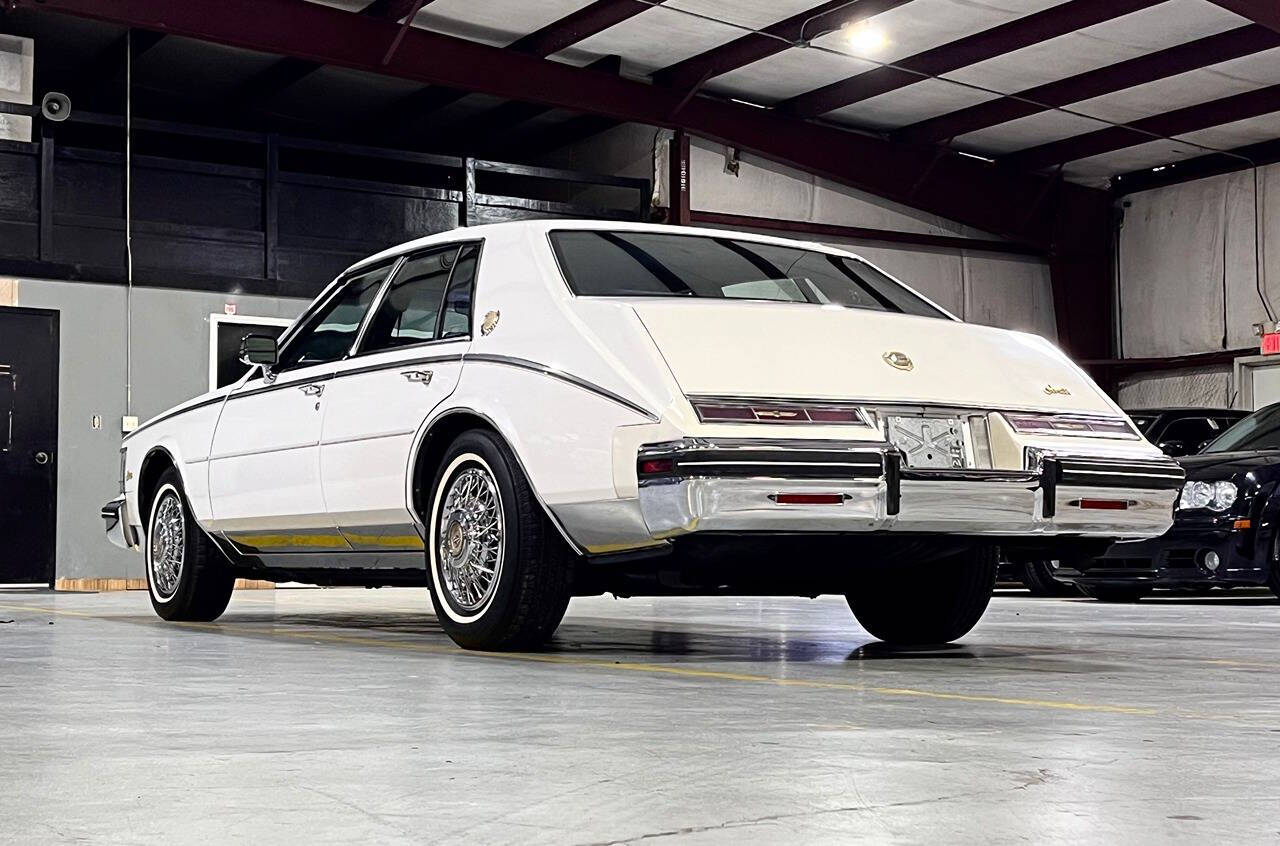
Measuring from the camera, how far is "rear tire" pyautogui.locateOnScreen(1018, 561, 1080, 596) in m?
12.1

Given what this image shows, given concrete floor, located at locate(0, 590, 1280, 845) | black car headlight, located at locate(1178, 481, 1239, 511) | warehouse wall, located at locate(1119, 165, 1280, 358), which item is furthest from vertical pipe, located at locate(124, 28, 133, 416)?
warehouse wall, located at locate(1119, 165, 1280, 358)

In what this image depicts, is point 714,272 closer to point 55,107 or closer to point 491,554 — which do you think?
point 491,554

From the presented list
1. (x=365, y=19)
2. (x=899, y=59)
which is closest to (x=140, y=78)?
(x=365, y=19)

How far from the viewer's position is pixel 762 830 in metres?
2.35

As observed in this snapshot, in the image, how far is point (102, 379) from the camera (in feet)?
51.5

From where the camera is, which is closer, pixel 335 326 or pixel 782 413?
pixel 782 413

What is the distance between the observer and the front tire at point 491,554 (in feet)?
17.2

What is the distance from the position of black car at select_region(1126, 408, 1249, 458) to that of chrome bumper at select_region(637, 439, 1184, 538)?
26.7ft

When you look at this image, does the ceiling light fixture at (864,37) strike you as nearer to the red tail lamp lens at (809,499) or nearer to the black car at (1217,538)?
the black car at (1217,538)

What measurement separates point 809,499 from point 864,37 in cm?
1255

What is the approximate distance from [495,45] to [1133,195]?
9.49m

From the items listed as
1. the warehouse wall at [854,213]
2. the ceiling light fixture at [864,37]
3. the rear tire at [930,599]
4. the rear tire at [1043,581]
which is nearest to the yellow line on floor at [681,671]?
the rear tire at [930,599]

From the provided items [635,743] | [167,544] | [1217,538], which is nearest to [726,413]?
[635,743]

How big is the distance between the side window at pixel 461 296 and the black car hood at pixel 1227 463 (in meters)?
5.72
